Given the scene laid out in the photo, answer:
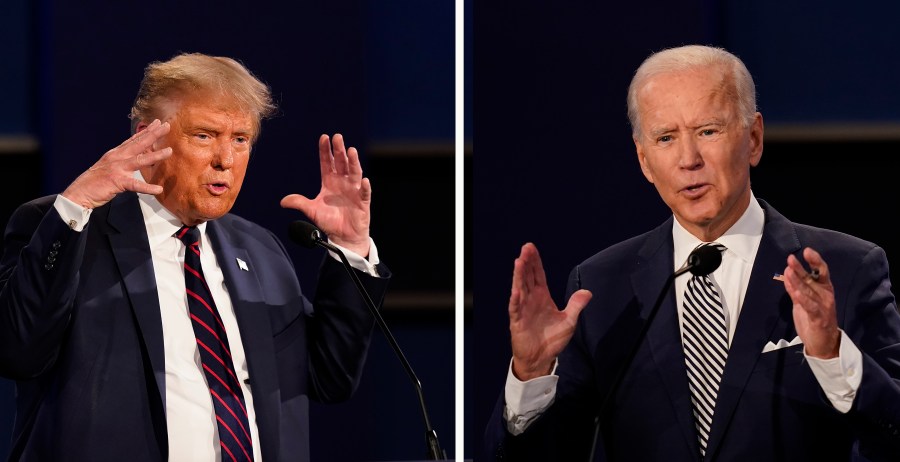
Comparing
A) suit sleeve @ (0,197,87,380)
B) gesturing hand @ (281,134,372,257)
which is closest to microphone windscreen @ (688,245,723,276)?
gesturing hand @ (281,134,372,257)

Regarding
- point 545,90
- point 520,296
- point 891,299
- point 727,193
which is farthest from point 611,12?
point 891,299

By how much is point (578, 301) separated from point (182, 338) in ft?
3.54

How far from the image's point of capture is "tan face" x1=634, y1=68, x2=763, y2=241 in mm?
3236

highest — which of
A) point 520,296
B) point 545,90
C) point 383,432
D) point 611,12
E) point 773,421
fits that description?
point 611,12

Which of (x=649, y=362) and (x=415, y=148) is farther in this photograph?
(x=415, y=148)

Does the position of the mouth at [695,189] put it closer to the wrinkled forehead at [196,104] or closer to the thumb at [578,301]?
the thumb at [578,301]

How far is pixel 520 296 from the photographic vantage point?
320 centimetres

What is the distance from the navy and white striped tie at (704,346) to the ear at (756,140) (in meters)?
0.35

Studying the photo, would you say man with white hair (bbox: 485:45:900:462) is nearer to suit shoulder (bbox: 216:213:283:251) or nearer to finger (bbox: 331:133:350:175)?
finger (bbox: 331:133:350:175)

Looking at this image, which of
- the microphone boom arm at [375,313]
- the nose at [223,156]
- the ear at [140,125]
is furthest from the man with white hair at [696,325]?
the ear at [140,125]

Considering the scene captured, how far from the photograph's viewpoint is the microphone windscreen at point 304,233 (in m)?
3.27

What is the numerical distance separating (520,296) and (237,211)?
0.87 metres

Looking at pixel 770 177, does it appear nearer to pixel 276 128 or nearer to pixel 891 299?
pixel 891 299

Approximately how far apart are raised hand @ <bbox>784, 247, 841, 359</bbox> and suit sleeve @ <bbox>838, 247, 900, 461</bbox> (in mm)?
109
